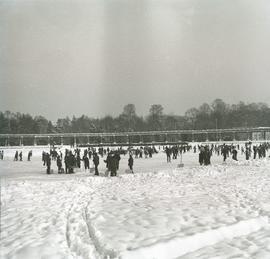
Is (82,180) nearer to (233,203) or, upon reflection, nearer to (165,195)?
(165,195)

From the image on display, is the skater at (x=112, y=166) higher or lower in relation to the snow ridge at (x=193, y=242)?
higher

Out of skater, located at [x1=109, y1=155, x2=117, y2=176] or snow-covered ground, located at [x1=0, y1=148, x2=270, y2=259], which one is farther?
skater, located at [x1=109, y1=155, x2=117, y2=176]

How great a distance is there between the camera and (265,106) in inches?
6658

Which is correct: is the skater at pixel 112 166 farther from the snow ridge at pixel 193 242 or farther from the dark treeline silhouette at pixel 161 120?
the dark treeline silhouette at pixel 161 120

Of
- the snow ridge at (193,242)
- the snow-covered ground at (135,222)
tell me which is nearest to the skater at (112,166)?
the snow-covered ground at (135,222)

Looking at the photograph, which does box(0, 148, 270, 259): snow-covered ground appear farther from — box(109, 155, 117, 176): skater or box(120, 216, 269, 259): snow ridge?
box(109, 155, 117, 176): skater

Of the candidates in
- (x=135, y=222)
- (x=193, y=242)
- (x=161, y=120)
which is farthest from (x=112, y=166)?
(x=161, y=120)

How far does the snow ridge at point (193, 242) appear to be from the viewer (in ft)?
25.7

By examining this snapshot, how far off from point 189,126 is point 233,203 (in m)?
134

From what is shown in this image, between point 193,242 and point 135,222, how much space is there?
197cm

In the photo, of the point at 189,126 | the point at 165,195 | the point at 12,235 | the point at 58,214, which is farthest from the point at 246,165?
the point at 189,126


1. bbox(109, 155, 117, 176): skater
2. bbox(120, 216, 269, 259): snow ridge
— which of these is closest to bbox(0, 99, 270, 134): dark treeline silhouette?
bbox(109, 155, 117, 176): skater

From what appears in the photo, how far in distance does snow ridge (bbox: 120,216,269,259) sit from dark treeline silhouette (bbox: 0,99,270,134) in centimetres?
10123

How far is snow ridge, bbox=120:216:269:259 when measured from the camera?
7.82m
